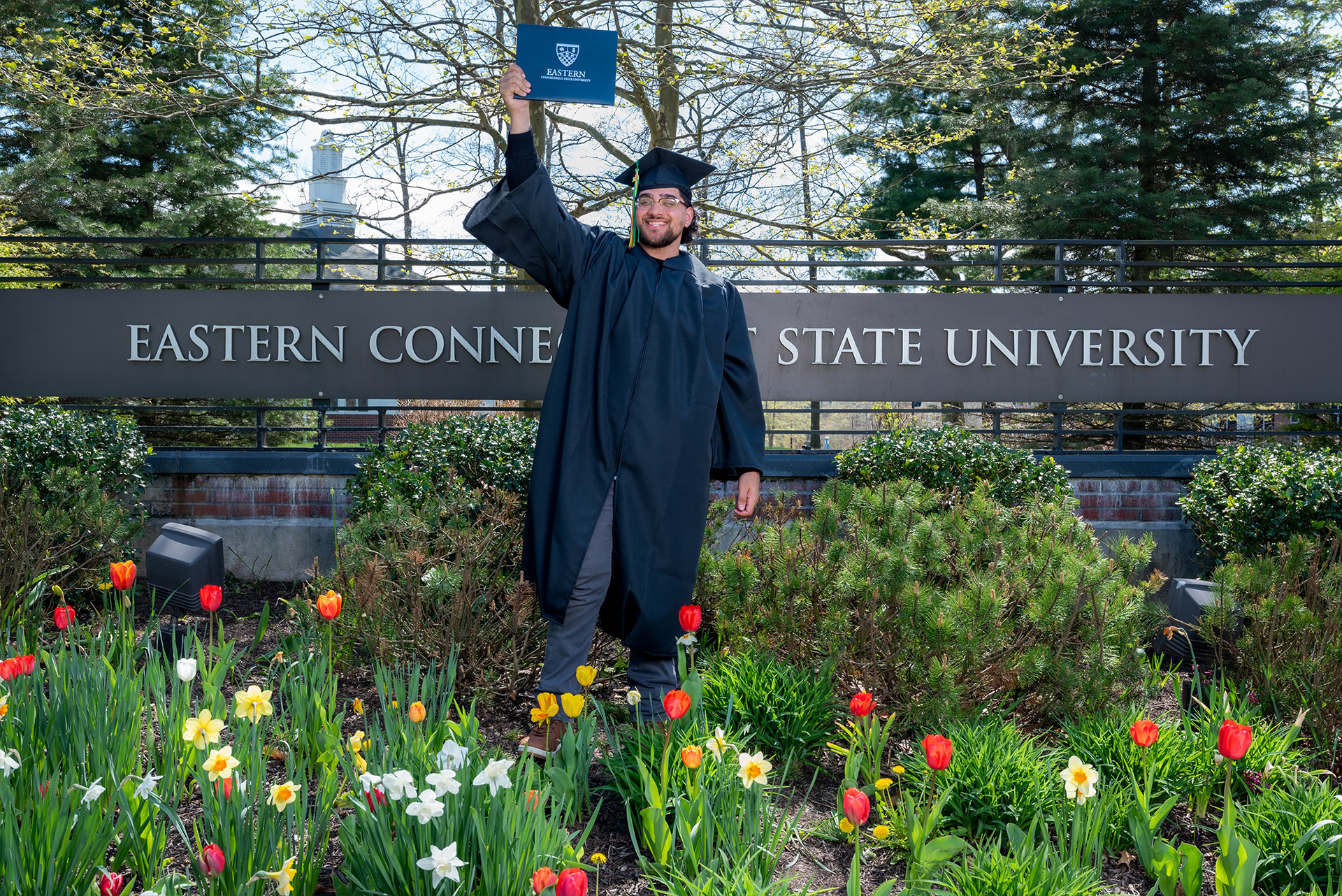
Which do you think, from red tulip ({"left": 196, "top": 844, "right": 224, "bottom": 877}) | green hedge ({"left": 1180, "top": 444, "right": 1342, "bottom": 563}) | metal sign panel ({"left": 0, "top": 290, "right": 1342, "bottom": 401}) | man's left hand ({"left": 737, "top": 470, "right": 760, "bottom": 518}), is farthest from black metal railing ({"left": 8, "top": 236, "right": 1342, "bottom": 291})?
red tulip ({"left": 196, "top": 844, "right": 224, "bottom": 877})

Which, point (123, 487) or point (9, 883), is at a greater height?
point (123, 487)

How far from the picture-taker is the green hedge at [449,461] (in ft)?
14.1

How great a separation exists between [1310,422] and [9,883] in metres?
10.4

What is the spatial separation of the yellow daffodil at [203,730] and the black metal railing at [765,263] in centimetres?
378

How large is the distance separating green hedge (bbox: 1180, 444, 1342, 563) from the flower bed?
225cm

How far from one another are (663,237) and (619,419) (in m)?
0.65

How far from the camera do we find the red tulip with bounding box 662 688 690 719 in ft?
6.17

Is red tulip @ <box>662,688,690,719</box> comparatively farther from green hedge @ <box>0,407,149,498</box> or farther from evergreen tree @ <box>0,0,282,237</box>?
evergreen tree @ <box>0,0,282,237</box>

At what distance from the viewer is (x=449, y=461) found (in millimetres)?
4438

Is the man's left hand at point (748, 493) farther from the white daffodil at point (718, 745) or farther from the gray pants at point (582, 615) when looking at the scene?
the white daffodil at point (718, 745)

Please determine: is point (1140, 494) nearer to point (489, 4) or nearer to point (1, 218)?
point (489, 4)

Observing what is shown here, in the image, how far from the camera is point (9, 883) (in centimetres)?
154

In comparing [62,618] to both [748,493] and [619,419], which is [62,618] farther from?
[748,493]

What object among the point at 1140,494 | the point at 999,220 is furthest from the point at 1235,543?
the point at 999,220
